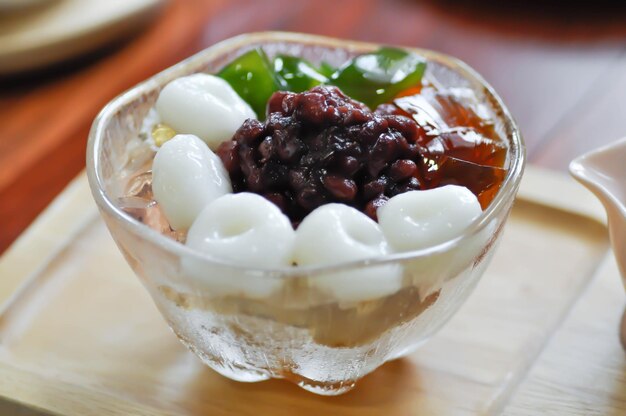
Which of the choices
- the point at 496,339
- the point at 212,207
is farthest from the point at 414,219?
the point at 496,339

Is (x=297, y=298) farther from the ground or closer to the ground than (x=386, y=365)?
farther from the ground

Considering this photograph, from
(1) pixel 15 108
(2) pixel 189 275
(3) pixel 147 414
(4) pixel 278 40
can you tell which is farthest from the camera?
(1) pixel 15 108

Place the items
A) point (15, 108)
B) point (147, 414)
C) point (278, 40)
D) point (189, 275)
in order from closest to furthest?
1. point (189, 275)
2. point (147, 414)
3. point (278, 40)
4. point (15, 108)

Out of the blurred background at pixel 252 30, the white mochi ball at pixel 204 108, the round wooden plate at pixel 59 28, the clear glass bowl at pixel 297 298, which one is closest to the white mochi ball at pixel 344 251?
the clear glass bowl at pixel 297 298

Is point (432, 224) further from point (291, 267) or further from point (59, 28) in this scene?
point (59, 28)

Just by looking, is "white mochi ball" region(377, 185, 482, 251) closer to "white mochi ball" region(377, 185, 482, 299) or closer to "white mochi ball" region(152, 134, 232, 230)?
"white mochi ball" region(377, 185, 482, 299)

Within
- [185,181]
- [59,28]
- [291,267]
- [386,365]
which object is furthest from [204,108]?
[59,28]

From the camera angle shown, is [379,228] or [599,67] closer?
[379,228]

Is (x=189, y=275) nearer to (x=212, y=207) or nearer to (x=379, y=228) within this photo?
(x=212, y=207)

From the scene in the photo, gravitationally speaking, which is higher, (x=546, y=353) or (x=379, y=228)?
(x=379, y=228)
